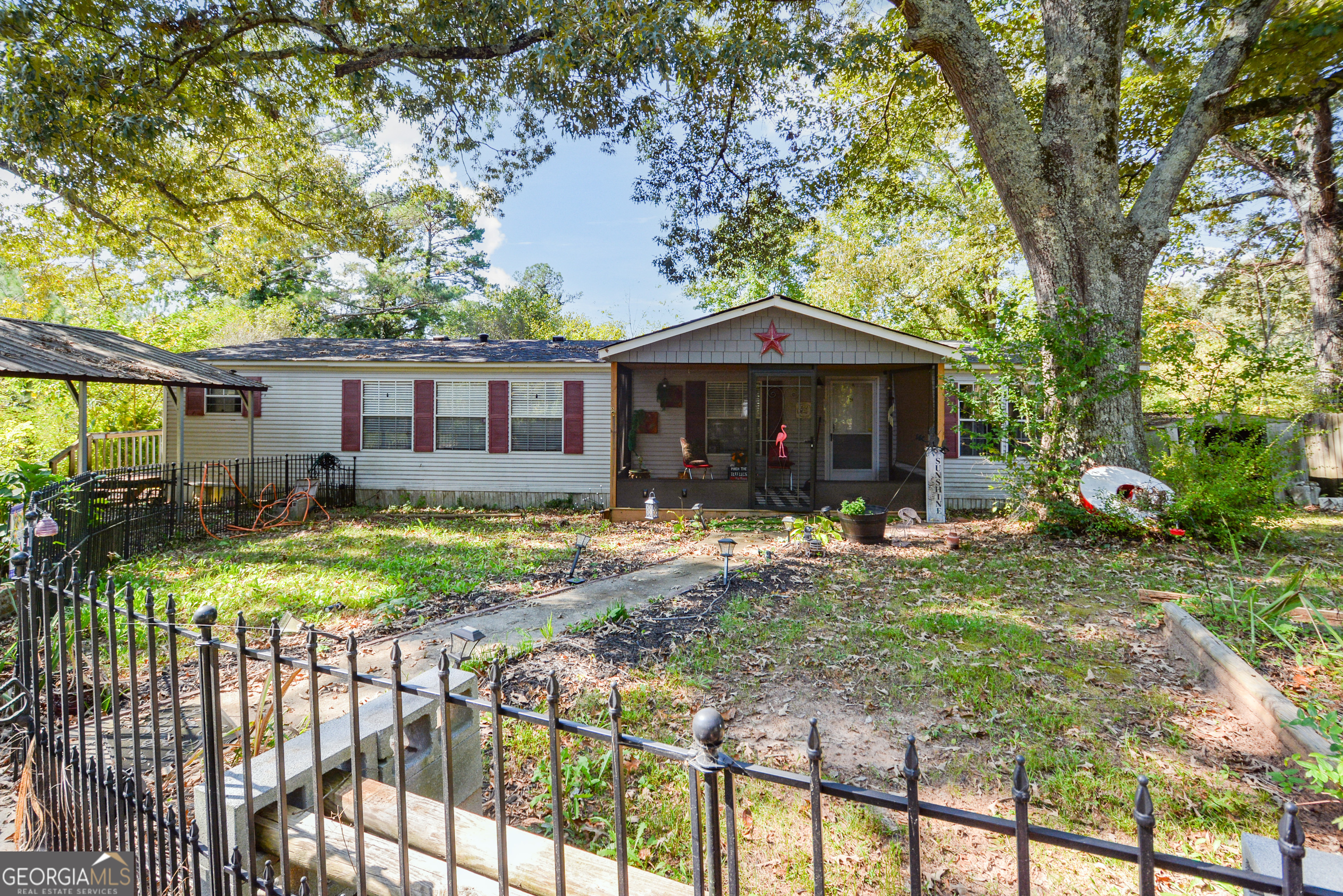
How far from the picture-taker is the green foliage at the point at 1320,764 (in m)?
2.23

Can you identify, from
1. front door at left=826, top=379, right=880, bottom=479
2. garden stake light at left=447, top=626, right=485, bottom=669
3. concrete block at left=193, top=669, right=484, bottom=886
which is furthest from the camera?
front door at left=826, top=379, right=880, bottom=479

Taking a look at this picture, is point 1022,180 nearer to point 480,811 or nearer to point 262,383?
point 480,811

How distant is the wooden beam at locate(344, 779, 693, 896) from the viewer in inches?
73.5

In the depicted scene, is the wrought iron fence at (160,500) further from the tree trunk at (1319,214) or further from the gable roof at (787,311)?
the tree trunk at (1319,214)

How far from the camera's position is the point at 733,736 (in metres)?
3.64

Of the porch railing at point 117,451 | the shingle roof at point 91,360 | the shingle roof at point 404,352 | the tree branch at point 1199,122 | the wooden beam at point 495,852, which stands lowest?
the wooden beam at point 495,852

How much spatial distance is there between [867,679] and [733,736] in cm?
128

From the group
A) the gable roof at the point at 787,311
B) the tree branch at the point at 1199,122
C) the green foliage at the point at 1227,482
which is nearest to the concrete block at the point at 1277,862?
the green foliage at the point at 1227,482

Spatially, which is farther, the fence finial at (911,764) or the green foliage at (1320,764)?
the green foliage at (1320,764)

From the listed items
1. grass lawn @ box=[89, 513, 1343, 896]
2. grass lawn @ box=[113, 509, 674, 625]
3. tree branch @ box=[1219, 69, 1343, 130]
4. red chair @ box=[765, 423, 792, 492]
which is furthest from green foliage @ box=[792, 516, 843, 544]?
tree branch @ box=[1219, 69, 1343, 130]

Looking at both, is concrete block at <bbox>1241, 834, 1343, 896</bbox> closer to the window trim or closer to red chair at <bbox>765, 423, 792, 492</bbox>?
red chair at <bbox>765, 423, 792, 492</bbox>

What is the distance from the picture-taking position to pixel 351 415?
1358 cm

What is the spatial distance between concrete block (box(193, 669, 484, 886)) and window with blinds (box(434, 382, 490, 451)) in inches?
431

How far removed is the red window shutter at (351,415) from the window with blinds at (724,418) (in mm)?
7618
